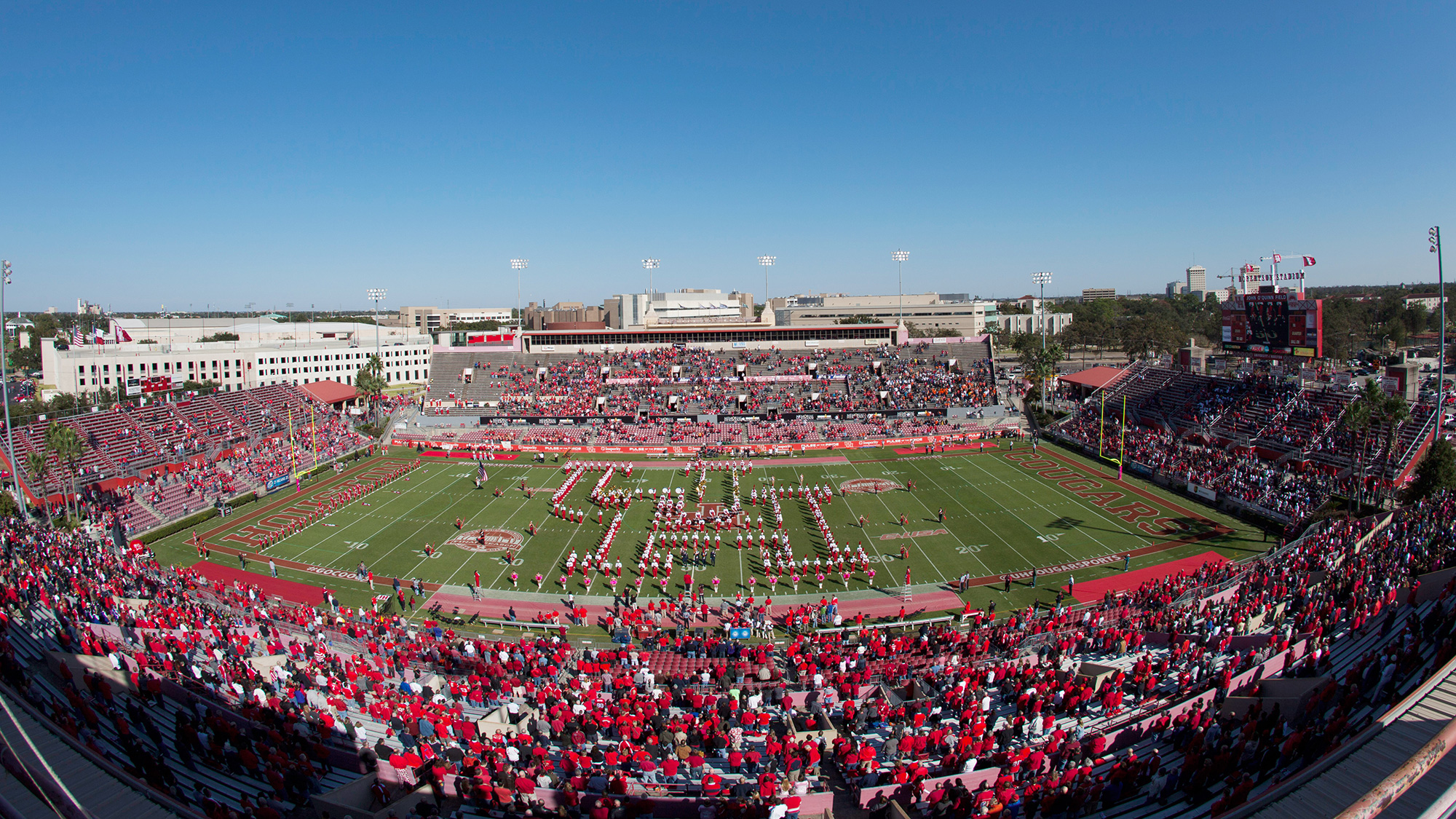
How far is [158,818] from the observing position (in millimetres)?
10781

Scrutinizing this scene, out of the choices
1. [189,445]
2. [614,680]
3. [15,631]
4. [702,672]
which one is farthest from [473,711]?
[189,445]

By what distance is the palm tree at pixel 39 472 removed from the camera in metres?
31.2

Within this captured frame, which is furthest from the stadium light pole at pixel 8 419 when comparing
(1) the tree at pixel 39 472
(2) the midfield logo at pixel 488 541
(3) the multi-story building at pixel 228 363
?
(3) the multi-story building at pixel 228 363

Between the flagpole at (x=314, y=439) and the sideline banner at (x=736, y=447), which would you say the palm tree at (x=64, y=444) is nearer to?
the flagpole at (x=314, y=439)

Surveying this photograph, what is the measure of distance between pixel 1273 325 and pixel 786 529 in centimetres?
3132

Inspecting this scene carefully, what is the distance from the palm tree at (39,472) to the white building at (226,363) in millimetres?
31366

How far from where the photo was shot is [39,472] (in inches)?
1241

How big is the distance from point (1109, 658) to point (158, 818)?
1910 cm

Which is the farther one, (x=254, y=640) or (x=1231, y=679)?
(x=254, y=640)

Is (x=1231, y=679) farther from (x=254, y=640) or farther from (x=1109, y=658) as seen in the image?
(x=254, y=640)

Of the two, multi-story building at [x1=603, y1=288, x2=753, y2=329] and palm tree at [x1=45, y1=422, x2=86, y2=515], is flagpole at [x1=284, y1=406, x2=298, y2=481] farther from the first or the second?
multi-story building at [x1=603, y1=288, x2=753, y2=329]

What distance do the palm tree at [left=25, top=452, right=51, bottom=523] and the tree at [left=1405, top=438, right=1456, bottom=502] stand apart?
56734 millimetres

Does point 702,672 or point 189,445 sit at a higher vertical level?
point 189,445

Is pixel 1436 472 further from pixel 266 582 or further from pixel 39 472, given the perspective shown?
pixel 39 472
